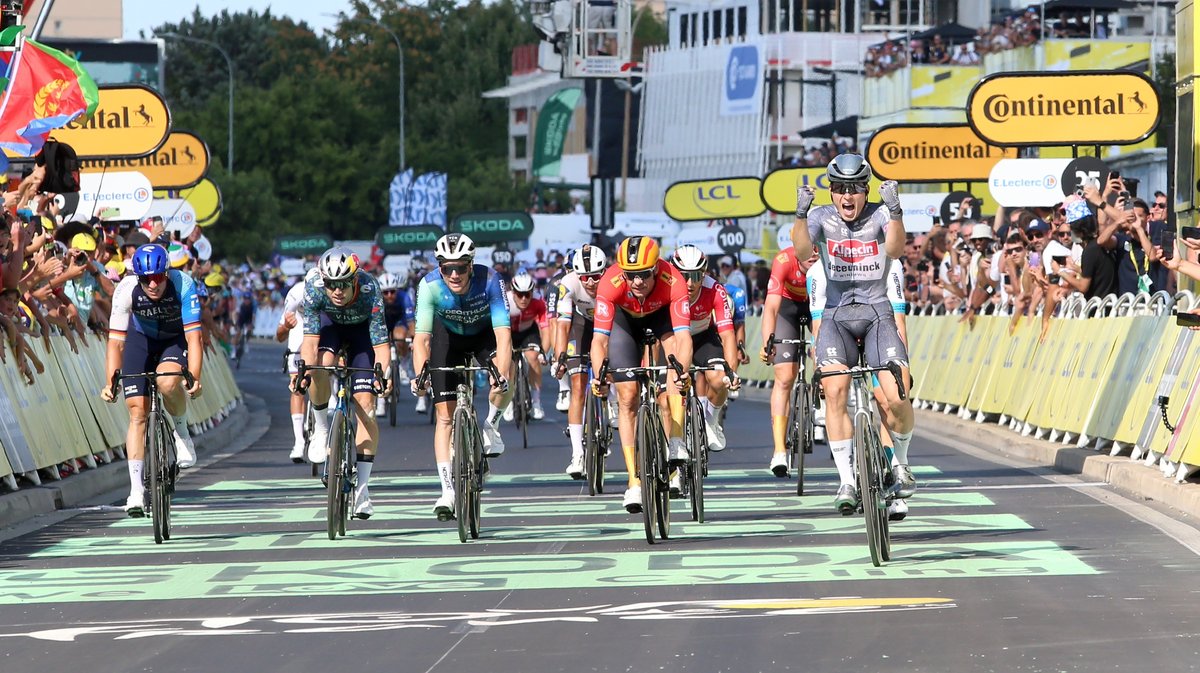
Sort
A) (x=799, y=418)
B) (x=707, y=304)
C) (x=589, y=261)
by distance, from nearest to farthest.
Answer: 1. (x=707, y=304)
2. (x=799, y=418)
3. (x=589, y=261)

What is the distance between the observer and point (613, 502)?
1634cm

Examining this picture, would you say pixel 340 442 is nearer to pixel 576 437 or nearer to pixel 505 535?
pixel 505 535

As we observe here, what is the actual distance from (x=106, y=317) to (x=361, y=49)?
3855 inches

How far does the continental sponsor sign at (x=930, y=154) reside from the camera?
95.6 feet

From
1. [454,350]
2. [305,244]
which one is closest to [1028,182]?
[454,350]

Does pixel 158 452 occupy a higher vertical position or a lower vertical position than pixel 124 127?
lower

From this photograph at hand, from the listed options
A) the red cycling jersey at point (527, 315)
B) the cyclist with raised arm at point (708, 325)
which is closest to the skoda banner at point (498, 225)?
the red cycling jersey at point (527, 315)

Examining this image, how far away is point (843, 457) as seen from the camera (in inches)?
488

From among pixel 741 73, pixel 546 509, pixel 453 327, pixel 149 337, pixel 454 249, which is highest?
pixel 741 73

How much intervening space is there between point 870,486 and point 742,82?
81376 millimetres

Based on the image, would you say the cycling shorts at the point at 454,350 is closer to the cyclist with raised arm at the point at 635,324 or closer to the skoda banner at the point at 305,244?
the cyclist with raised arm at the point at 635,324

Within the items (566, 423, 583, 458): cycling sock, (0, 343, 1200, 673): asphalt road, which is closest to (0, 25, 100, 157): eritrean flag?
(0, 343, 1200, 673): asphalt road

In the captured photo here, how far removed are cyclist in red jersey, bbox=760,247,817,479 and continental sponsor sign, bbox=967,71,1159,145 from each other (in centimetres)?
792

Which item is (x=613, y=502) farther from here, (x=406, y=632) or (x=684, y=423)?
(x=406, y=632)
